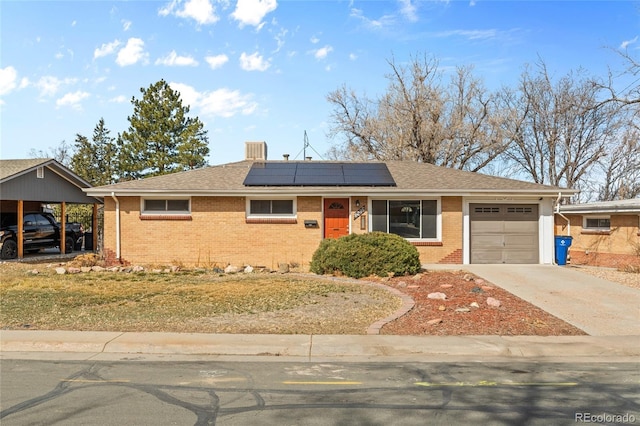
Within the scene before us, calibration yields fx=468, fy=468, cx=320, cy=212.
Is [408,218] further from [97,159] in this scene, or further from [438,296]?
[97,159]

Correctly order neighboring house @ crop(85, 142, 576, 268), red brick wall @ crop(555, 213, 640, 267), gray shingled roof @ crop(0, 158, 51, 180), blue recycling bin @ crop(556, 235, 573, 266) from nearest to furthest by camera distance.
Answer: blue recycling bin @ crop(556, 235, 573, 266) < neighboring house @ crop(85, 142, 576, 268) < gray shingled roof @ crop(0, 158, 51, 180) < red brick wall @ crop(555, 213, 640, 267)

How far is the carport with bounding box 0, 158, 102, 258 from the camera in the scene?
18.4 m

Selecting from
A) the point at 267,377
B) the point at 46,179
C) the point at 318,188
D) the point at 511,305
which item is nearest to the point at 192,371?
the point at 267,377

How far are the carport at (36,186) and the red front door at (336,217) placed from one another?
12199 millimetres

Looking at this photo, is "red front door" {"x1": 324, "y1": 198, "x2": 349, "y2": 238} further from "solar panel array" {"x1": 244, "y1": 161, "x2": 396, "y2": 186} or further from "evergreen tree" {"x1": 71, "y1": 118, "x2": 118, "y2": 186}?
"evergreen tree" {"x1": 71, "y1": 118, "x2": 118, "y2": 186}

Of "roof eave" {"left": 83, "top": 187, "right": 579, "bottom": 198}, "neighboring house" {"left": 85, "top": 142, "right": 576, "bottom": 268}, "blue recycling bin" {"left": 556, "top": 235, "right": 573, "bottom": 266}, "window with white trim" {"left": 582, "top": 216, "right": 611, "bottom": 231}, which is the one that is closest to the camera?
"roof eave" {"left": 83, "top": 187, "right": 579, "bottom": 198}

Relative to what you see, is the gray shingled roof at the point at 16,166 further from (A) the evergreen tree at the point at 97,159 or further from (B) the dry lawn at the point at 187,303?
(A) the evergreen tree at the point at 97,159

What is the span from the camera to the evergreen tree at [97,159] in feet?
135

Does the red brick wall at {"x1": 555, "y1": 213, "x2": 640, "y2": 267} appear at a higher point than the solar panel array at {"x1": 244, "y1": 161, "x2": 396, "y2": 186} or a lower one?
lower

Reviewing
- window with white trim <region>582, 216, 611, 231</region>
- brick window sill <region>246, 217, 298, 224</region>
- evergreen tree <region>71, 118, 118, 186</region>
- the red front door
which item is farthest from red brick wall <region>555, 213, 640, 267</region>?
evergreen tree <region>71, 118, 118, 186</region>

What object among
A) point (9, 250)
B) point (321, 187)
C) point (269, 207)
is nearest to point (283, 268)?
point (269, 207)

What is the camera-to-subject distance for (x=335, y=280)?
42.2 ft

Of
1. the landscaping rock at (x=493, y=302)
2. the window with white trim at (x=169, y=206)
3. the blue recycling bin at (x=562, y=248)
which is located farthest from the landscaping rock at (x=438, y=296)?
the window with white trim at (x=169, y=206)

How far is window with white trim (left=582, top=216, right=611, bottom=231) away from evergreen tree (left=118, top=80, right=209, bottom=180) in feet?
96.4
